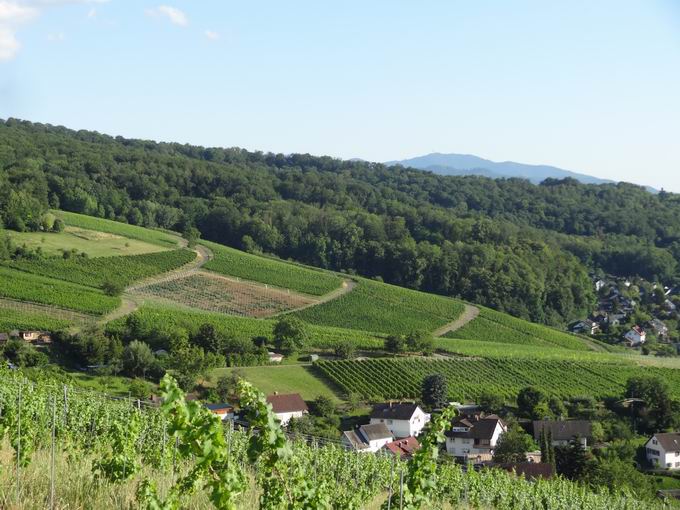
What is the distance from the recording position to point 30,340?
35.2 meters

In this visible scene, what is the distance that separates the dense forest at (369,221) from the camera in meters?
70.1

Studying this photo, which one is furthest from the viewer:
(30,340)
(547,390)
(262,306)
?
(262,306)

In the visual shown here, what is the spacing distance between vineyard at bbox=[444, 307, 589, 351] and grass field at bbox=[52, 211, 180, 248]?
23970 mm

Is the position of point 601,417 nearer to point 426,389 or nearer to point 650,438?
point 650,438

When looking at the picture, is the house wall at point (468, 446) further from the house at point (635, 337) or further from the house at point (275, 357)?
the house at point (635, 337)

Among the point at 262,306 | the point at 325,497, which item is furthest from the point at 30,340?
the point at 325,497

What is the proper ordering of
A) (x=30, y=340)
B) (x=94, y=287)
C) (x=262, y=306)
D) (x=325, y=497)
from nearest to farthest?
1. (x=325, y=497)
2. (x=30, y=340)
3. (x=94, y=287)
4. (x=262, y=306)

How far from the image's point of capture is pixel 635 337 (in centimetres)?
6369

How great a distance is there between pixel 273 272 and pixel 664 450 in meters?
35.2

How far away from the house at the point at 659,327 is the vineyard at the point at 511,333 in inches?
442

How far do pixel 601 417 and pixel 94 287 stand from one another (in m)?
28.6

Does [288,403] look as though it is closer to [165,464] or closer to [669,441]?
[669,441]

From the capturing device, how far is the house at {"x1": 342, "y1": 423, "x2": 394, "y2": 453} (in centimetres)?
2981

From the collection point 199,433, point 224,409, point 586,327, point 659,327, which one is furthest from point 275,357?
A: point 659,327
